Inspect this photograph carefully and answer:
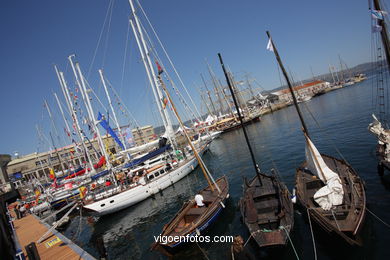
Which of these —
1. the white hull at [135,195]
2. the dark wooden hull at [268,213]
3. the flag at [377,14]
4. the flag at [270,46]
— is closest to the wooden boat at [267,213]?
the dark wooden hull at [268,213]

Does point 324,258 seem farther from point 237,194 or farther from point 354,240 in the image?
point 237,194

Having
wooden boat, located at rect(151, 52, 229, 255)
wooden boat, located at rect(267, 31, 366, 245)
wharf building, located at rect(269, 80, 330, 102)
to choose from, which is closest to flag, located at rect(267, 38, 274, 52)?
wooden boat, located at rect(267, 31, 366, 245)

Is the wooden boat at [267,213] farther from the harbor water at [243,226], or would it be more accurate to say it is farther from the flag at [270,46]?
the flag at [270,46]

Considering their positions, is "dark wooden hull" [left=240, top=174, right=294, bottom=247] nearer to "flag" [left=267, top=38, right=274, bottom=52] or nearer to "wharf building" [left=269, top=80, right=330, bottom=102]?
"flag" [left=267, top=38, right=274, bottom=52]

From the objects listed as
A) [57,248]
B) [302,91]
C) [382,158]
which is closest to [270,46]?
[382,158]

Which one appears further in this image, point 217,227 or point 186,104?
point 186,104

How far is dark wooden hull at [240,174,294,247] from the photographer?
407 inches

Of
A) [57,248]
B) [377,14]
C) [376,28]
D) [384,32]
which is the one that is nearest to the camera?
[377,14]

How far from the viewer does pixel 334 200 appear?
11.2 m

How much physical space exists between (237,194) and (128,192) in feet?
45.7

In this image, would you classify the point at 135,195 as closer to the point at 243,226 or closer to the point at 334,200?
the point at 243,226

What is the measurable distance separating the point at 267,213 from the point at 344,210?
162 inches

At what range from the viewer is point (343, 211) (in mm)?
10406

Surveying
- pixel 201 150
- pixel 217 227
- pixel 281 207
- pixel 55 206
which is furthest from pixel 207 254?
pixel 55 206
